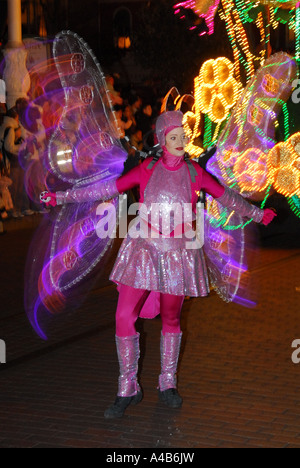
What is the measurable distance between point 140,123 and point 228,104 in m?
5.20

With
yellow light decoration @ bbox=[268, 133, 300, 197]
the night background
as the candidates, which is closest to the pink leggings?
yellow light decoration @ bbox=[268, 133, 300, 197]

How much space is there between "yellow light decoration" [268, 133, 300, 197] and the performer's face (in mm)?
5713

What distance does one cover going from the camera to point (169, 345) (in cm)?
571

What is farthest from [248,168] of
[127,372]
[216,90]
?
[216,90]

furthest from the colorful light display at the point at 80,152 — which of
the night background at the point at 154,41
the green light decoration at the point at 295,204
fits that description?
the green light decoration at the point at 295,204

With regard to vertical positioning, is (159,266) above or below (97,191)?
below

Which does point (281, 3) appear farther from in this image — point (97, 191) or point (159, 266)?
point (159, 266)

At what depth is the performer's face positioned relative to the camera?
5504mm

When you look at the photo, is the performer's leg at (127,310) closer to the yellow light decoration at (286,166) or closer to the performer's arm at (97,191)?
the performer's arm at (97,191)

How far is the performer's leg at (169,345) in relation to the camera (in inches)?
223

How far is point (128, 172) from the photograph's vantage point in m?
5.63

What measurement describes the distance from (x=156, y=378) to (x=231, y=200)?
144 cm

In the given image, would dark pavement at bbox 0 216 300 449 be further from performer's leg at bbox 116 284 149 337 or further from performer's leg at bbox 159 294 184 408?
performer's leg at bbox 116 284 149 337

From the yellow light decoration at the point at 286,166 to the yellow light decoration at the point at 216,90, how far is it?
0.96 metres
